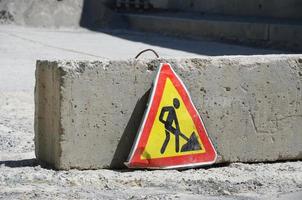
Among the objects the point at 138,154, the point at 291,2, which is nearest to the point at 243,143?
the point at 138,154

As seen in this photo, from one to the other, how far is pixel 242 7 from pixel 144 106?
54.0 ft

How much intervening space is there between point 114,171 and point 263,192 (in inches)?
43.0

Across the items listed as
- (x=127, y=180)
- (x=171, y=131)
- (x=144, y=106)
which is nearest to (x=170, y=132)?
(x=171, y=131)

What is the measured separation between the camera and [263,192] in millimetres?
5652

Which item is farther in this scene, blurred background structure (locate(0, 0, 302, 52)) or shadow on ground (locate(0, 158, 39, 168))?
blurred background structure (locate(0, 0, 302, 52))

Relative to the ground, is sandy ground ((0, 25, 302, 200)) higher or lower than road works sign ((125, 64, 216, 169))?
lower

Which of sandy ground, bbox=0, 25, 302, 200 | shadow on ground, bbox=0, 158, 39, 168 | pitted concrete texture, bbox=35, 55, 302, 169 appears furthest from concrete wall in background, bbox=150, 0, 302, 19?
shadow on ground, bbox=0, 158, 39, 168

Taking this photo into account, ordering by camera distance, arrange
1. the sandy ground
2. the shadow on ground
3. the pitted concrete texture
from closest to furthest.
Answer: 1. the sandy ground
2. the pitted concrete texture
3. the shadow on ground

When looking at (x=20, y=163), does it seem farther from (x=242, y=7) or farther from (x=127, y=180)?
(x=242, y=7)

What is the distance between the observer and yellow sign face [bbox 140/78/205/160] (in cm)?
597

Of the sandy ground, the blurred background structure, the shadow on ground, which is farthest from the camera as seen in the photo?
the blurred background structure

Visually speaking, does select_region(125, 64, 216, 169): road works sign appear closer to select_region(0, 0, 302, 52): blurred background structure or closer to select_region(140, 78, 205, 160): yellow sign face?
select_region(140, 78, 205, 160): yellow sign face

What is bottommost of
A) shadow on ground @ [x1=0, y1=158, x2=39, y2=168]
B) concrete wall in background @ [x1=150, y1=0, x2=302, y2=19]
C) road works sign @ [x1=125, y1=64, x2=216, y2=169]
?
shadow on ground @ [x1=0, y1=158, x2=39, y2=168]

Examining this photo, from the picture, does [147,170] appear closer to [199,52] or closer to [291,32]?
[199,52]
